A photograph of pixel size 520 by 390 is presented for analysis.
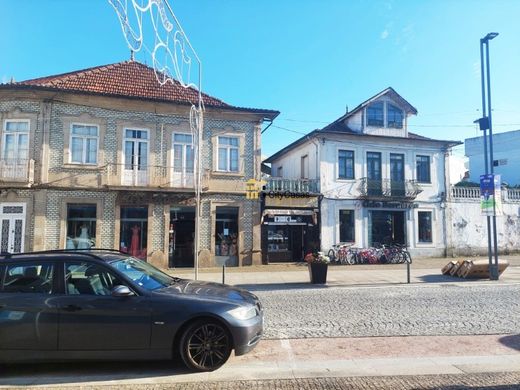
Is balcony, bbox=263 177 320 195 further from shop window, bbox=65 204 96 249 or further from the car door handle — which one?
the car door handle

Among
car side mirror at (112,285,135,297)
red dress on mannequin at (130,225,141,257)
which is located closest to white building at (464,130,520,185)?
red dress on mannequin at (130,225,141,257)

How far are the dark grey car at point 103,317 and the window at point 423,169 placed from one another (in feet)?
73.3

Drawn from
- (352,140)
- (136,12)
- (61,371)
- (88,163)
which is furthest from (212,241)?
(61,371)

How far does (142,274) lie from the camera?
18.8 feet

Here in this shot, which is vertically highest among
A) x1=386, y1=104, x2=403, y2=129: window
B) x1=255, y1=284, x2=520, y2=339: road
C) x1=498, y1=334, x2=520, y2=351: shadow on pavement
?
x1=386, y1=104, x2=403, y2=129: window

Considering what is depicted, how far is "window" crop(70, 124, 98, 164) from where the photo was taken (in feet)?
63.6

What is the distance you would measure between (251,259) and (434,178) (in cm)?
1289

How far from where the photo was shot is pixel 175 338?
5008 millimetres

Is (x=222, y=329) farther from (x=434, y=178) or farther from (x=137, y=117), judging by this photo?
(x=434, y=178)

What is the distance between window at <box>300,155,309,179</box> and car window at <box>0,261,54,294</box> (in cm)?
2049

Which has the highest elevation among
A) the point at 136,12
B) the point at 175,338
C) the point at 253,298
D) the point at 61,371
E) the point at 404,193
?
the point at 136,12

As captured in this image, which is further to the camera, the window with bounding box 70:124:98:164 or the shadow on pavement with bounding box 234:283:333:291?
the window with bounding box 70:124:98:164

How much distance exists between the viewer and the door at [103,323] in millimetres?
4910

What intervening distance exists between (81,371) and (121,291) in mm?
1157
